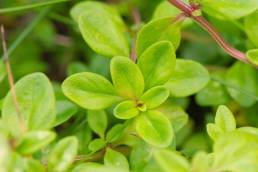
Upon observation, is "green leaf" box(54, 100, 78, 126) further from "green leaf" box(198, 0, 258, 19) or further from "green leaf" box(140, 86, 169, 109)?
"green leaf" box(198, 0, 258, 19)

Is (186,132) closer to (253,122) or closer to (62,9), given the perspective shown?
(253,122)

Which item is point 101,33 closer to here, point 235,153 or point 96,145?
point 96,145

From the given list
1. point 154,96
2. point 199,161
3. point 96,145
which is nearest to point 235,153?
point 199,161

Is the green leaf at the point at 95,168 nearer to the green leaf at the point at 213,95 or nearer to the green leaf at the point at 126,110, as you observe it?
the green leaf at the point at 126,110

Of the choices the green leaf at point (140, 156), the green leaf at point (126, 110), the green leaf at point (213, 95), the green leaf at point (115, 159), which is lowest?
the green leaf at point (213, 95)

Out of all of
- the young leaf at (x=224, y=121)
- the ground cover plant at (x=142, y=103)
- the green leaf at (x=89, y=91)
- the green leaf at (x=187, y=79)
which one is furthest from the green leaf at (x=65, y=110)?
the young leaf at (x=224, y=121)
